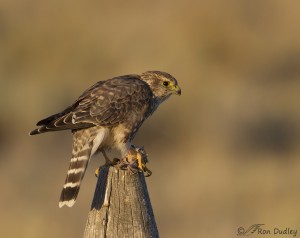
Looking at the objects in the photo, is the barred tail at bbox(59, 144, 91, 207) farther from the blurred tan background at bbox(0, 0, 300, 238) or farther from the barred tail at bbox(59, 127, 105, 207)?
the blurred tan background at bbox(0, 0, 300, 238)

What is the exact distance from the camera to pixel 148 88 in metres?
7.14

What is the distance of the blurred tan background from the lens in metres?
11.1

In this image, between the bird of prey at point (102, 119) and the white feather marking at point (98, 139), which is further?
the white feather marking at point (98, 139)

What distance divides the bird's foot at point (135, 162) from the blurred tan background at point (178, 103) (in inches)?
179

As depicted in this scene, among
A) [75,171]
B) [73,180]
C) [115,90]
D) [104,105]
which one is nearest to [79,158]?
[75,171]

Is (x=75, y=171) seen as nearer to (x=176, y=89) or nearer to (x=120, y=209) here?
(x=120, y=209)

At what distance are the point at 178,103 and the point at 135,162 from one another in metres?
9.79

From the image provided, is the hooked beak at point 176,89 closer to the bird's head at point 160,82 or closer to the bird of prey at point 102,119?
the bird's head at point 160,82

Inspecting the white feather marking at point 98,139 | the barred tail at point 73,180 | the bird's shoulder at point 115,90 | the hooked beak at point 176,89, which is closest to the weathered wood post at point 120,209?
the barred tail at point 73,180

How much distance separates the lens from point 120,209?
4508 millimetres

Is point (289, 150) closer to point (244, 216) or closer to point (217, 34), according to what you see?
point (244, 216)

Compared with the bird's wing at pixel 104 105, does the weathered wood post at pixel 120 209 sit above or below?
below

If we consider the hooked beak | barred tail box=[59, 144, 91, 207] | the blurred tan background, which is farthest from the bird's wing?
the blurred tan background

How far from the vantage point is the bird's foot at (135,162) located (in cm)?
481
